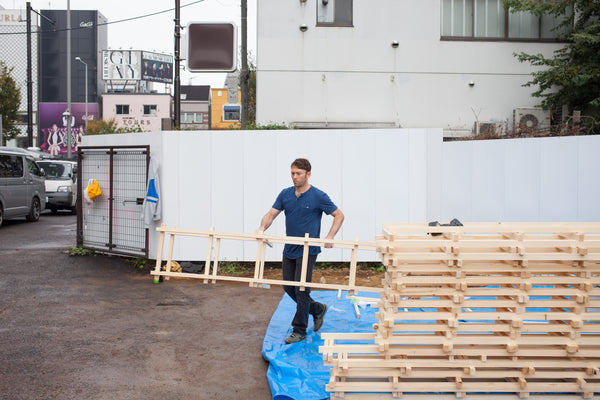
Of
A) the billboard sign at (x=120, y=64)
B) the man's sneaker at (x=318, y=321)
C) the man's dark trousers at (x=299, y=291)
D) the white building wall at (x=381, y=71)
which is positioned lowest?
the man's sneaker at (x=318, y=321)

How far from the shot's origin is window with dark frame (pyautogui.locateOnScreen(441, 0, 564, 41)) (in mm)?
15102

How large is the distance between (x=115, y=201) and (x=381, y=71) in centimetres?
798

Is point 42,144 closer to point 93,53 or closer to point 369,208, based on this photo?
point 93,53

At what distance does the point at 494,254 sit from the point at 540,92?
38.1 ft

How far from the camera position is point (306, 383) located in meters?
4.64

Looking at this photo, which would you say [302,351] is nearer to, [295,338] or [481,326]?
[295,338]

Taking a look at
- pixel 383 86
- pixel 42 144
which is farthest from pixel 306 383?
pixel 42 144

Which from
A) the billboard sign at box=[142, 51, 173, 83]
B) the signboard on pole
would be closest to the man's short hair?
the signboard on pole

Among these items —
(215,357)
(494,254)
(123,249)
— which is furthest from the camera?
(123,249)

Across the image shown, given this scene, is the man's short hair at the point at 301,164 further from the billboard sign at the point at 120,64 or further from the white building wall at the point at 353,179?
the billboard sign at the point at 120,64

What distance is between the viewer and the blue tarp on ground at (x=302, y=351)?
4.55 m

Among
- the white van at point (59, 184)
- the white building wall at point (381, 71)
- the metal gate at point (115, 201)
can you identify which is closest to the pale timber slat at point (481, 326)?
the metal gate at point (115, 201)

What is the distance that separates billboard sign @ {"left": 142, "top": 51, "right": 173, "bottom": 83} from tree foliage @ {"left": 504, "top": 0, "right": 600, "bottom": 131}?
5867 centimetres

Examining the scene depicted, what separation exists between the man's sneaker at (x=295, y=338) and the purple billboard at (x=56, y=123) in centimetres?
6007
